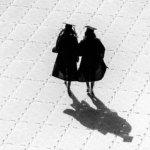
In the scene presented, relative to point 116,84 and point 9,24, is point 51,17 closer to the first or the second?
point 9,24

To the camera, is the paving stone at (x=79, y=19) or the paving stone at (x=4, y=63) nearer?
the paving stone at (x=4, y=63)

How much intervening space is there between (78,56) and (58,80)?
3.74ft

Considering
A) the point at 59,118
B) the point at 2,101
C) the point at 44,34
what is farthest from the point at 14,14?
the point at 59,118

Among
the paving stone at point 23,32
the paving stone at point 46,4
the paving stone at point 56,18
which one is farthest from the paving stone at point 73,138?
the paving stone at point 46,4

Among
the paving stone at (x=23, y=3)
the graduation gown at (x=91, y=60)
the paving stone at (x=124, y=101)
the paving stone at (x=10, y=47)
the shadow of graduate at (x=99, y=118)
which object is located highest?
the graduation gown at (x=91, y=60)

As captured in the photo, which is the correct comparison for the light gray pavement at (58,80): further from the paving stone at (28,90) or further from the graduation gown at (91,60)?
the graduation gown at (91,60)

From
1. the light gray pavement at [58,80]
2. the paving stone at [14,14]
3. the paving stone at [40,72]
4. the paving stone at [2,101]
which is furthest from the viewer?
the paving stone at [14,14]

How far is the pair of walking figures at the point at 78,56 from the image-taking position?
34.7ft

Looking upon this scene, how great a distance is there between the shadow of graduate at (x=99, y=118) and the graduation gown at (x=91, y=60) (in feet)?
1.76

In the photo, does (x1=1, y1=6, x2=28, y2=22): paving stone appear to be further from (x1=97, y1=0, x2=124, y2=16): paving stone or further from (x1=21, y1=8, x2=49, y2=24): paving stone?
(x1=97, y1=0, x2=124, y2=16): paving stone

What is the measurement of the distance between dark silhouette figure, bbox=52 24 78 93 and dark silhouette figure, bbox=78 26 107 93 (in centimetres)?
15

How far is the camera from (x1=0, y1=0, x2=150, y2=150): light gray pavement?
1033 centimetres

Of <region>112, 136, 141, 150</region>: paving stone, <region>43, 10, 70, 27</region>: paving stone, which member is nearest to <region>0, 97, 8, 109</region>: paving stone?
<region>112, 136, 141, 150</region>: paving stone

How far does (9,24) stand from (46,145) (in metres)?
4.38
